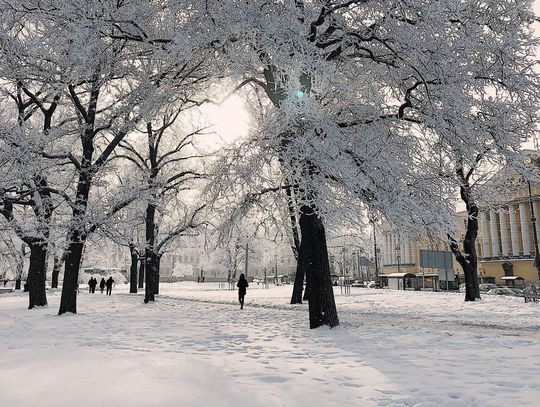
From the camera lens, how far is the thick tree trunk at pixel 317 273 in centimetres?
1159

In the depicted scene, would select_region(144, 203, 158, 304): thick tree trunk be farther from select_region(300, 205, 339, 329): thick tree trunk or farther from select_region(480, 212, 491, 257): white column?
select_region(480, 212, 491, 257): white column

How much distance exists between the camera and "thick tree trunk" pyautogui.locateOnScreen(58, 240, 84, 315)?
16.1 metres

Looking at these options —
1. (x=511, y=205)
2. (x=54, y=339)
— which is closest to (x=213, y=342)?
(x=54, y=339)

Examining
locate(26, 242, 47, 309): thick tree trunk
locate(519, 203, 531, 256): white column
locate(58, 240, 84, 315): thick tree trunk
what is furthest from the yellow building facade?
locate(58, 240, 84, 315): thick tree trunk

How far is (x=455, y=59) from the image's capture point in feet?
30.3

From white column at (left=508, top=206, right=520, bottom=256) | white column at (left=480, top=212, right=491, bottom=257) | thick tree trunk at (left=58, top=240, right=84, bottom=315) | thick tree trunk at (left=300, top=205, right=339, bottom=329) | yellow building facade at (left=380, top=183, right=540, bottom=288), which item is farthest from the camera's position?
white column at (left=480, top=212, right=491, bottom=257)

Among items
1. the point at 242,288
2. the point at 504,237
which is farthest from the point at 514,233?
the point at 242,288

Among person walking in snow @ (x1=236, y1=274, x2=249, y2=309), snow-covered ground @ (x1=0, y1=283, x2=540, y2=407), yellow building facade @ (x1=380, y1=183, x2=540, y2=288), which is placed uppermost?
yellow building facade @ (x1=380, y1=183, x2=540, y2=288)

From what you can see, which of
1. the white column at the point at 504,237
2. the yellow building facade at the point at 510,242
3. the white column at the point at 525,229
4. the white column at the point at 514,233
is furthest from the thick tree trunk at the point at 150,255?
the white column at the point at 504,237

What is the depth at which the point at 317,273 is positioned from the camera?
11.7m

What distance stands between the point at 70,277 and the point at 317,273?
954 cm

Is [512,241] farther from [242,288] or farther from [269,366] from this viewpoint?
[269,366]

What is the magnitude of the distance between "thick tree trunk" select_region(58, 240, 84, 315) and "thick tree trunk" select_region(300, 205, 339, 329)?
29.0 feet

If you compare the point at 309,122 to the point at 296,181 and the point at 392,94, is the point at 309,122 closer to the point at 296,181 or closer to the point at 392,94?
the point at 296,181
